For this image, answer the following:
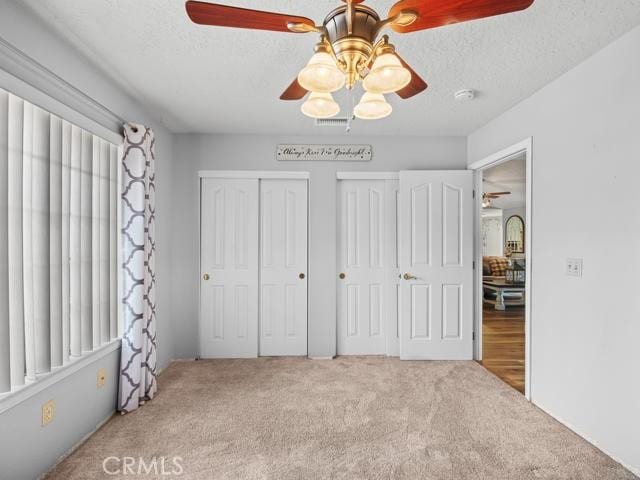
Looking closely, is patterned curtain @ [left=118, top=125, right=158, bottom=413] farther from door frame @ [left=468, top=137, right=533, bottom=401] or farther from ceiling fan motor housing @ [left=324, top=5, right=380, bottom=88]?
door frame @ [left=468, top=137, right=533, bottom=401]

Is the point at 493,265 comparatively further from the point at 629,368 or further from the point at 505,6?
the point at 505,6

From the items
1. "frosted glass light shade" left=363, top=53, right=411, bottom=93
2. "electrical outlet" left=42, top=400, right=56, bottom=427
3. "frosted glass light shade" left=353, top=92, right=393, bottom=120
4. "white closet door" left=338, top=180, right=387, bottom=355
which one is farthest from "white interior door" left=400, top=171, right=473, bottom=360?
"electrical outlet" left=42, top=400, right=56, bottom=427

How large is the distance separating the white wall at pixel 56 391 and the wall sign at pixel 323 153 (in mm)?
1403

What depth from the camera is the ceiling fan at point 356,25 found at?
3.52 ft

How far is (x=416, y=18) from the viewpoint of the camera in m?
1.12

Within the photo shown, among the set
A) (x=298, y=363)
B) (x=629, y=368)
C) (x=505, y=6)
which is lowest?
(x=298, y=363)

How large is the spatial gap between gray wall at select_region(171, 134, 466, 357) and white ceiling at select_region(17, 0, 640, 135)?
651 mm

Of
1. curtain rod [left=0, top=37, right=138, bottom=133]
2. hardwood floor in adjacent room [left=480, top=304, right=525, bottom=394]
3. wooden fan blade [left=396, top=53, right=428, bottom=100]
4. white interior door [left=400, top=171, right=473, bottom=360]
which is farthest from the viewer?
white interior door [left=400, top=171, right=473, bottom=360]

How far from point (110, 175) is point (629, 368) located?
3532 millimetres

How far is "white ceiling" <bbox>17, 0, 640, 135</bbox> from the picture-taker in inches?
65.7

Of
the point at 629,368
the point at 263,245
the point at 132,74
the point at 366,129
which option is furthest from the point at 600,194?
the point at 132,74

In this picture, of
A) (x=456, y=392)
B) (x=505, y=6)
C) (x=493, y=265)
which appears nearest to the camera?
(x=505, y=6)

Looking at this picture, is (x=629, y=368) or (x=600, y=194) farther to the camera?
(x=600, y=194)

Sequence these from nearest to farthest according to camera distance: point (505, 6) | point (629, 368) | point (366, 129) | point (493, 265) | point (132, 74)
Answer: point (505, 6), point (629, 368), point (132, 74), point (366, 129), point (493, 265)
